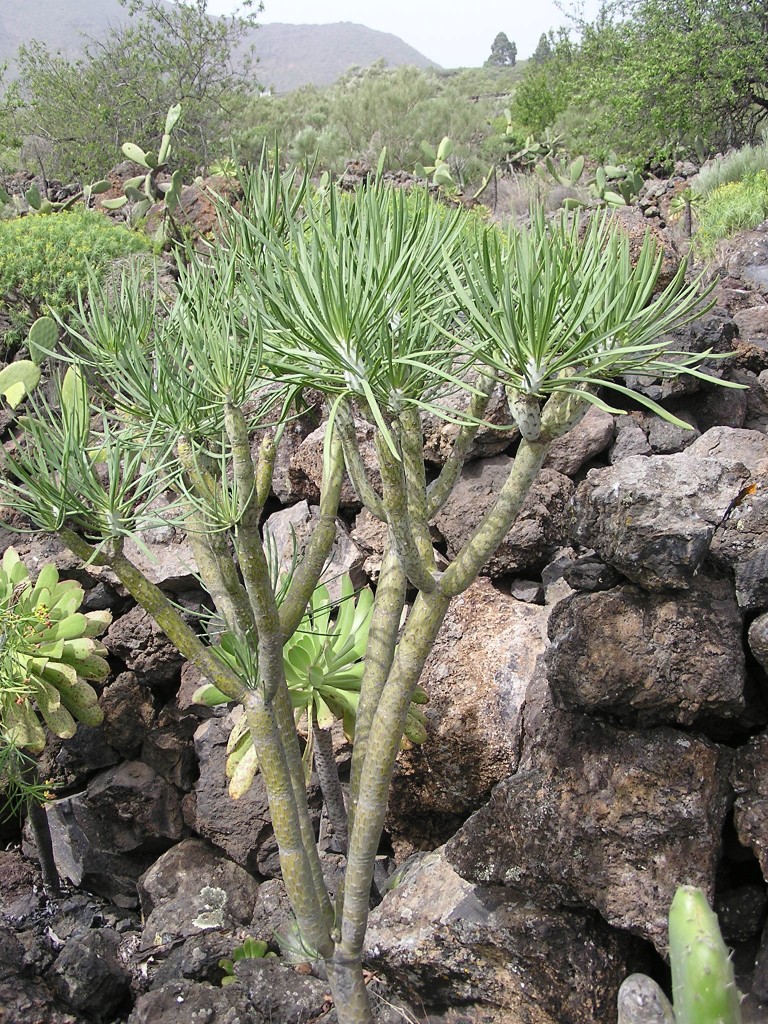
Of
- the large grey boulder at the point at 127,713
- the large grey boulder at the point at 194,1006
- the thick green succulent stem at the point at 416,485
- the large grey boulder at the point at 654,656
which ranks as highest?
the thick green succulent stem at the point at 416,485

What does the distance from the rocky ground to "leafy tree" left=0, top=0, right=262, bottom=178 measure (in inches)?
584

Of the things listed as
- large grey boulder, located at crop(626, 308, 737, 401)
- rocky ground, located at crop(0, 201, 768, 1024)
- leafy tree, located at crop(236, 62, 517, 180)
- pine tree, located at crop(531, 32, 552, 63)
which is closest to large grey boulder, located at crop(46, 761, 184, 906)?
rocky ground, located at crop(0, 201, 768, 1024)

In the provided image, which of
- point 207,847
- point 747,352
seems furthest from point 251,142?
point 207,847

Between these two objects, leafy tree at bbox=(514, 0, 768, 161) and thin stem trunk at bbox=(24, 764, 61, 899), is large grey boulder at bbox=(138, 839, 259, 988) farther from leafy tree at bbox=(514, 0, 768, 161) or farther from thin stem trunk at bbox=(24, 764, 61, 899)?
leafy tree at bbox=(514, 0, 768, 161)

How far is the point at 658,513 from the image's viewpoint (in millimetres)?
2271

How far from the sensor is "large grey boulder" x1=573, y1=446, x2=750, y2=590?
2.23 m

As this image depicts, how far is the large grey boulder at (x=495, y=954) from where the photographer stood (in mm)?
2297

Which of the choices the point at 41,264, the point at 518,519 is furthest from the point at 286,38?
the point at 518,519

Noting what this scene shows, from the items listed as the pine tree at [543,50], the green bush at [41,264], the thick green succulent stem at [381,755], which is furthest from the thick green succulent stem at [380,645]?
the pine tree at [543,50]

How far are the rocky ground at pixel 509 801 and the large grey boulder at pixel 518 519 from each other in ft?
0.03

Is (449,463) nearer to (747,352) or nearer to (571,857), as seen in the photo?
(571,857)

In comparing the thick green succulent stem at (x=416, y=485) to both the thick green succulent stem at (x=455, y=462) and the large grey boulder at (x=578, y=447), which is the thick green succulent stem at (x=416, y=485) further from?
the large grey boulder at (x=578, y=447)

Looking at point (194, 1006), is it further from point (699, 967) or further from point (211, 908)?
point (699, 967)

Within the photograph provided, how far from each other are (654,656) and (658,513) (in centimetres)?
38
